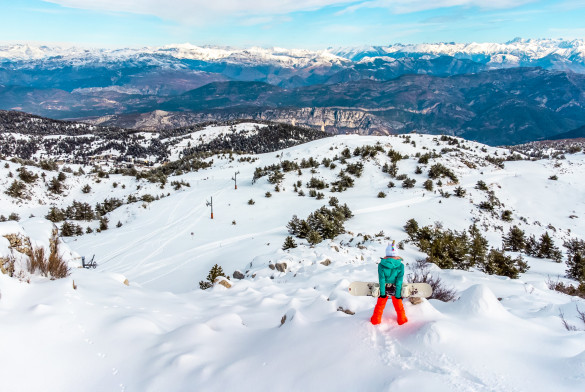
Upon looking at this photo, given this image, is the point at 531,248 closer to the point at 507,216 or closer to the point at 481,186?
the point at 507,216

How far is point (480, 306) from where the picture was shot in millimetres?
4301

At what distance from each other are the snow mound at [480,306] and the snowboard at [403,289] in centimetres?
47

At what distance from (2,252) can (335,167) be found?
2551cm

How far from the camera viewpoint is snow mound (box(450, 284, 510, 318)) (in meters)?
4.24

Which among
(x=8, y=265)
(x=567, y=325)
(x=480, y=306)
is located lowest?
(x=567, y=325)

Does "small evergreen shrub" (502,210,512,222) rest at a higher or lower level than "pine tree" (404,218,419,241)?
lower

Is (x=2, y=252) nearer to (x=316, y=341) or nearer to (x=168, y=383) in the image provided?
(x=168, y=383)

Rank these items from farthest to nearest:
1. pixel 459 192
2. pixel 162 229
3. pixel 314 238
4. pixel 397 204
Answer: pixel 459 192
pixel 397 204
pixel 162 229
pixel 314 238

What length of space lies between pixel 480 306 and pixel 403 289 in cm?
116

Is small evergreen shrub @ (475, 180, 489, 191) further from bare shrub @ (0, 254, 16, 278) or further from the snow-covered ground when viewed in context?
bare shrub @ (0, 254, 16, 278)

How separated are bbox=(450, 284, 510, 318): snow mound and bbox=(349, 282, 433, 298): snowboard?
1.56 feet

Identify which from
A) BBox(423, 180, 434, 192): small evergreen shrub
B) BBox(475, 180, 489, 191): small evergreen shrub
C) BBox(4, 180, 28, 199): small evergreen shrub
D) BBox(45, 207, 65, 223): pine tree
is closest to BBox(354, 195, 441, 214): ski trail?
BBox(423, 180, 434, 192): small evergreen shrub

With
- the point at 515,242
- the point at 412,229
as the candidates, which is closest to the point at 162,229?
the point at 412,229

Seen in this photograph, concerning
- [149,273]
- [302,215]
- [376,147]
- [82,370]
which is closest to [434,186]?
[376,147]
